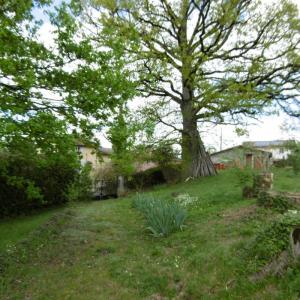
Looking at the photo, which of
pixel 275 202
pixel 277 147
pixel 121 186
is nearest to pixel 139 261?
pixel 275 202

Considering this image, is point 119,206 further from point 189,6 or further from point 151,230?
point 189,6

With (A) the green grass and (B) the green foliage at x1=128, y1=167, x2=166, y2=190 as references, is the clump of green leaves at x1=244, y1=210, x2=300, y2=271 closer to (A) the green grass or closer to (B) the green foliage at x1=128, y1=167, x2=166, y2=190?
(A) the green grass

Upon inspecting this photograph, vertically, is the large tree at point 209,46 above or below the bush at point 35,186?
above

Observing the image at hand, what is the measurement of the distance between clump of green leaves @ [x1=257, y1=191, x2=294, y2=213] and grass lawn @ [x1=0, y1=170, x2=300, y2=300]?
317 mm

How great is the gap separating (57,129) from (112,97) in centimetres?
129

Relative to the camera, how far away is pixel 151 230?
7.06 metres

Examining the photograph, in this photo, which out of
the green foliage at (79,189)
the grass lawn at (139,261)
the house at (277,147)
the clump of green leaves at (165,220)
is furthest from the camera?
the house at (277,147)

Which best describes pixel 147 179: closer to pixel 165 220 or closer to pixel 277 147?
pixel 277 147

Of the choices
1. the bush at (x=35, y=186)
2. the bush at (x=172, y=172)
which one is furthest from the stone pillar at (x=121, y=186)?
the bush at (x=35, y=186)

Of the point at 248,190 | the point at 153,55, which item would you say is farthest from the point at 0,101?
the point at 153,55

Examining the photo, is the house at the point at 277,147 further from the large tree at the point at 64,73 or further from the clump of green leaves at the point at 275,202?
the large tree at the point at 64,73

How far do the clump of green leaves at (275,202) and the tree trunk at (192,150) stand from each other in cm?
1016

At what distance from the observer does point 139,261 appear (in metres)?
5.61

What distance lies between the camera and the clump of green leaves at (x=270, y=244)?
4359 millimetres
